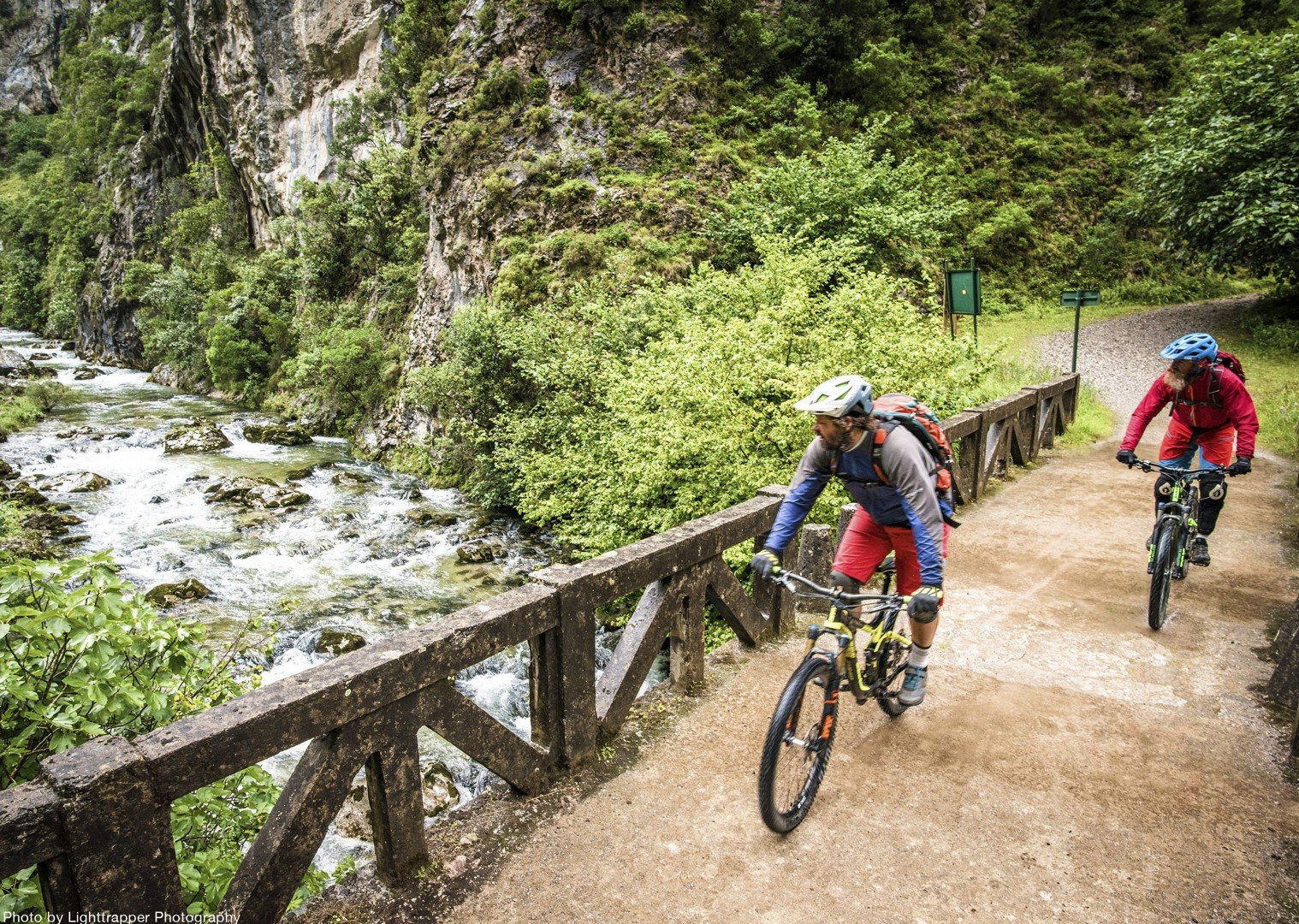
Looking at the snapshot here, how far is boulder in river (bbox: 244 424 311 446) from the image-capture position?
23.9m

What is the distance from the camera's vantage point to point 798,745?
360 centimetres

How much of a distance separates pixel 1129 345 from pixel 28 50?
118164 millimetres

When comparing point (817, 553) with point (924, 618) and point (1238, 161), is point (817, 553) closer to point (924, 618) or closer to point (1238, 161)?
point (924, 618)

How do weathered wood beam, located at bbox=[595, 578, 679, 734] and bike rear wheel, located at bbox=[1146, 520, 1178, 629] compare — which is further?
bike rear wheel, located at bbox=[1146, 520, 1178, 629]

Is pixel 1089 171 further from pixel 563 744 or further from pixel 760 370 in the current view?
pixel 563 744

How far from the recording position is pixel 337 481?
1950 centimetres

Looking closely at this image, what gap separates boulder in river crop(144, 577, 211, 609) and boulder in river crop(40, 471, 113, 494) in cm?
817

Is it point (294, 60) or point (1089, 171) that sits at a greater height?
point (294, 60)

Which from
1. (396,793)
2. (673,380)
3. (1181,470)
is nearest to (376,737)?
(396,793)

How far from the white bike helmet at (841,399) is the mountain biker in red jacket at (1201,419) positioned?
3274 millimetres

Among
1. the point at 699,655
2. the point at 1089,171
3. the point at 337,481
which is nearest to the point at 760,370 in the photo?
the point at 699,655

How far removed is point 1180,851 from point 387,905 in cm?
377

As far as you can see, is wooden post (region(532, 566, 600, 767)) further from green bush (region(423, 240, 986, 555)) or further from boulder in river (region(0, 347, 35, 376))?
boulder in river (region(0, 347, 35, 376))

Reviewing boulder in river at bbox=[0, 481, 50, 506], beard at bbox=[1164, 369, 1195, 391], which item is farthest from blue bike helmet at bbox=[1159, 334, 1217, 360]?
boulder in river at bbox=[0, 481, 50, 506]
